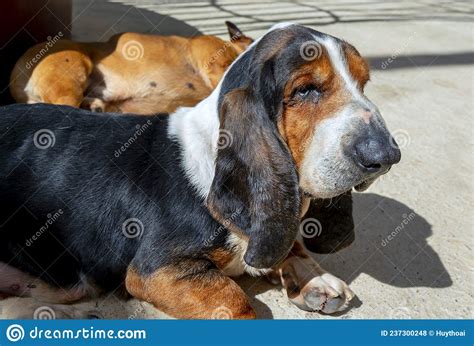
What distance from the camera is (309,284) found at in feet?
12.2

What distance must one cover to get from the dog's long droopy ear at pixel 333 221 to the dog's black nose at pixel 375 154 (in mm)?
740

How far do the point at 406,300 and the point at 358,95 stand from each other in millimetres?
1360

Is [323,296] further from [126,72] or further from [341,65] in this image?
[126,72]

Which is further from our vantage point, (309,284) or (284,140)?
(309,284)

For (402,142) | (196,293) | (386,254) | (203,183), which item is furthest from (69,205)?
(402,142)

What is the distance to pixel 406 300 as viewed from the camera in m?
3.88

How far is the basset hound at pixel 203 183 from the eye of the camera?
126 inches

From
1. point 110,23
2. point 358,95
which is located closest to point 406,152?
point 358,95

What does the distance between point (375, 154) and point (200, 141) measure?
100 cm

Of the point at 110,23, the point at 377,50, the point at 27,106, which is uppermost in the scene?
the point at 27,106

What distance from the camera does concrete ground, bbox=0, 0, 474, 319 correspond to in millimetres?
3904

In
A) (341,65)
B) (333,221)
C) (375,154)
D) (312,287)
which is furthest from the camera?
(333,221)

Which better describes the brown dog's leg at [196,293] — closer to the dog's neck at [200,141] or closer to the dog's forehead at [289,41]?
the dog's neck at [200,141]

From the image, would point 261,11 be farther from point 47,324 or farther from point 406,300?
point 47,324
